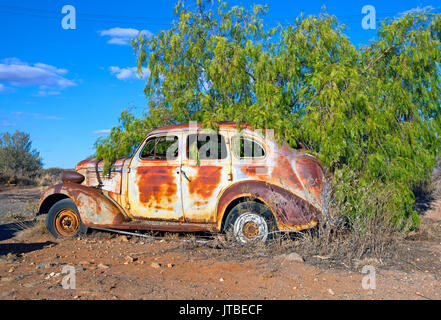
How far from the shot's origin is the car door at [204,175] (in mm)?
6430

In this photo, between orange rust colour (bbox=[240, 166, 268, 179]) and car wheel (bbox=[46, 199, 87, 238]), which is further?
car wheel (bbox=[46, 199, 87, 238])

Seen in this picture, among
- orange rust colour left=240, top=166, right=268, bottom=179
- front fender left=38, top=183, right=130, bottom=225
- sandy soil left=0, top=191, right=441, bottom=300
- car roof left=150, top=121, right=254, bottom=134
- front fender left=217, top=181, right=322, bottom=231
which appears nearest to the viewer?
sandy soil left=0, top=191, right=441, bottom=300

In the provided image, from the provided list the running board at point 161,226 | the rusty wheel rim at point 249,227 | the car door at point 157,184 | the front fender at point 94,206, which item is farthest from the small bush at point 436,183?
the front fender at point 94,206

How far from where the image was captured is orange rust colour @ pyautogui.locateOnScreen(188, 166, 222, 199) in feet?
21.1

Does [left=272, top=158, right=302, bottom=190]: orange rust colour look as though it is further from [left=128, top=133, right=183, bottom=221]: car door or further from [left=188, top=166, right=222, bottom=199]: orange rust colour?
[left=128, top=133, right=183, bottom=221]: car door

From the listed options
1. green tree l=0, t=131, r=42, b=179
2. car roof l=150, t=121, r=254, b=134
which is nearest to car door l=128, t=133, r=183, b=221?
car roof l=150, t=121, r=254, b=134

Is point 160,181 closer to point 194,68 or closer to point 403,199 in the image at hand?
point 194,68

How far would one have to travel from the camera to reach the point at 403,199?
712 centimetres

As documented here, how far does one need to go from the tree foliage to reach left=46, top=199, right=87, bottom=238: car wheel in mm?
1079

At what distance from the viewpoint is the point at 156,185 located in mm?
6734

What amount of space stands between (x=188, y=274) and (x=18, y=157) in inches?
869

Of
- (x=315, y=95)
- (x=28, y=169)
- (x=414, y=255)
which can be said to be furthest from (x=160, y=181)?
(x=28, y=169)

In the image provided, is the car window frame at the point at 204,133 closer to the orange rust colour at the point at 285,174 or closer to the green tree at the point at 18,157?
the orange rust colour at the point at 285,174
